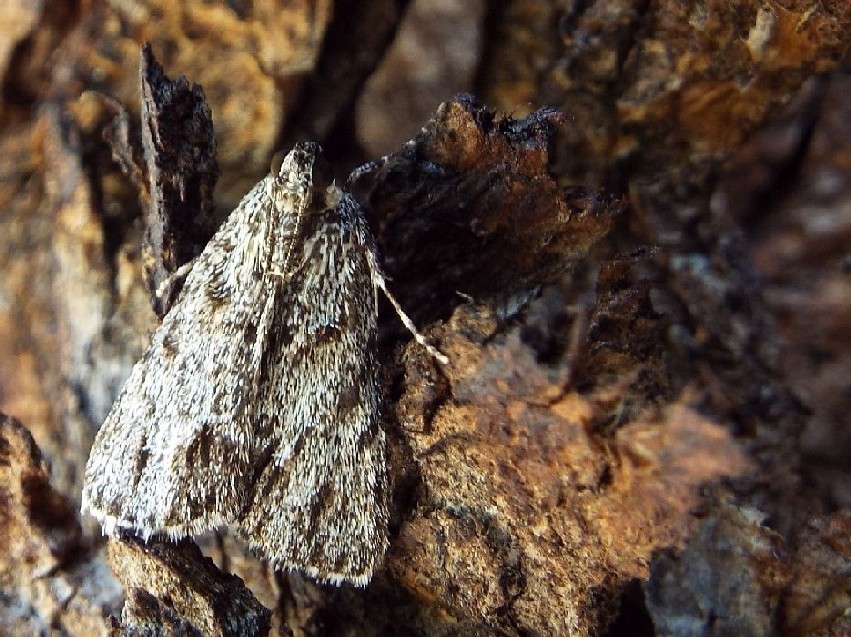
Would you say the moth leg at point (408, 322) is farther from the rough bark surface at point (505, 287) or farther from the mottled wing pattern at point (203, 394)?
the mottled wing pattern at point (203, 394)

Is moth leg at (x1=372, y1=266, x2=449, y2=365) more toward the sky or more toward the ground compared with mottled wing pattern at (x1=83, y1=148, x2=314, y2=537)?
more toward the sky

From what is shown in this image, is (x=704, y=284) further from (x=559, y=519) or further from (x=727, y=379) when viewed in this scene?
(x=559, y=519)

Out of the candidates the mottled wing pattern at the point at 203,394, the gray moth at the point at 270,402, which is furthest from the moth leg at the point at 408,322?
the mottled wing pattern at the point at 203,394

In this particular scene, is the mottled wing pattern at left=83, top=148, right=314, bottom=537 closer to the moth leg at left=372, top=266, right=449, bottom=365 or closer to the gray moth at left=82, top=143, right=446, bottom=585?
the gray moth at left=82, top=143, right=446, bottom=585

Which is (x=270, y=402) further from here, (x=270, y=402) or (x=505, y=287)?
(x=505, y=287)

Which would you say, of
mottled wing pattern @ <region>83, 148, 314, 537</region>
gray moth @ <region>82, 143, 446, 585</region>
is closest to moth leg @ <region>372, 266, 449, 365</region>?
gray moth @ <region>82, 143, 446, 585</region>

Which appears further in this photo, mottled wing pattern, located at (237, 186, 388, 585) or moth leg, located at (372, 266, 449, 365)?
mottled wing pattern, located at (237, 186, 388, 585)

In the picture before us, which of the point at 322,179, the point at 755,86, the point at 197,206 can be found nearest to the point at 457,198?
the point at 322,179
